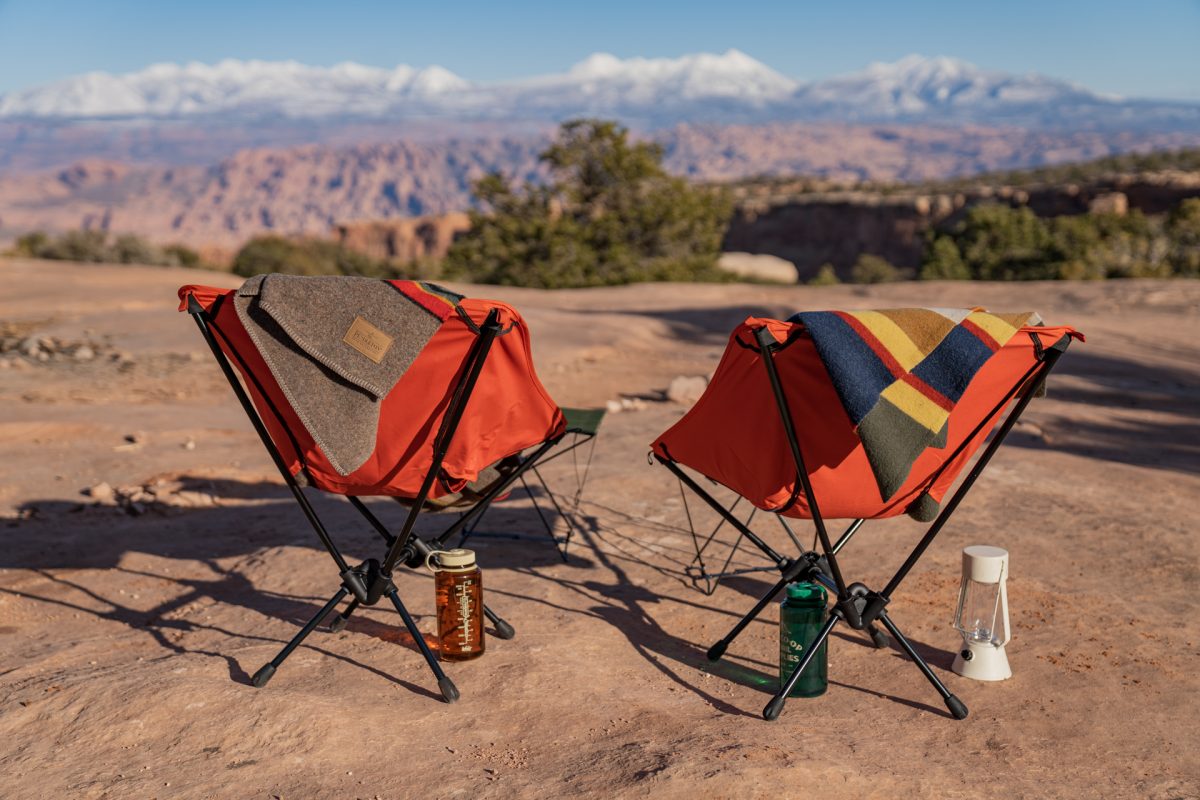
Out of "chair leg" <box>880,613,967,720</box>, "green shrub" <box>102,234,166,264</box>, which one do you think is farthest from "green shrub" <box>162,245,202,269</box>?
"chair leg" <box>880,613,967,720</box>

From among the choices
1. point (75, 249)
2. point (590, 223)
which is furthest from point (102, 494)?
point (75, 249)

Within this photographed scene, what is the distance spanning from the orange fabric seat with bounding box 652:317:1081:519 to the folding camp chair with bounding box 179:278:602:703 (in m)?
0.66

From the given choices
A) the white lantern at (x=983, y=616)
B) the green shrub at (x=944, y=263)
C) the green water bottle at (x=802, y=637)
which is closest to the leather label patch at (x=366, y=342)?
the green water bottle at (x=802, y=637)

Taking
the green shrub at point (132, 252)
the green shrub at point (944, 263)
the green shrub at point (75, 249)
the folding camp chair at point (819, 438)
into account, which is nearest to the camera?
the folding camp chair at point (819, 438)

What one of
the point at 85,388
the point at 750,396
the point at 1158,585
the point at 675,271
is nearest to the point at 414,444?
the point at 750,396

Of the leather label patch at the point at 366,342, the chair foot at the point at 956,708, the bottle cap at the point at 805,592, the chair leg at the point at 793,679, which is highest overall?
the leather label patch at the point at 366,342

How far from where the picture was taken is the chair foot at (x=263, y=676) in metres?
3.41

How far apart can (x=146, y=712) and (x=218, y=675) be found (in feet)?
1.27

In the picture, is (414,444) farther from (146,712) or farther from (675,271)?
(675,271)

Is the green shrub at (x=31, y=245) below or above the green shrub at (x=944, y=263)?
above

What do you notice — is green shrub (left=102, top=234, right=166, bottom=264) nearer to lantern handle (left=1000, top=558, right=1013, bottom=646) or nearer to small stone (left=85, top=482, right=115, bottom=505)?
small stone (left=85, top=482, right=115, bottom=505)

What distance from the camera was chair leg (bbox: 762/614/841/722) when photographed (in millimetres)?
3223

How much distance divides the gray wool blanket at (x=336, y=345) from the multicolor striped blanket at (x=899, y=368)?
1.21 m

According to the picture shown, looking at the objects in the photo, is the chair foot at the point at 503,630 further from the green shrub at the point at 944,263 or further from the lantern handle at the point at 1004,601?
the green shrub at the point at 944,263
